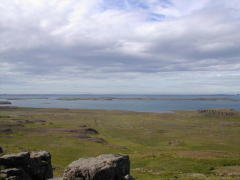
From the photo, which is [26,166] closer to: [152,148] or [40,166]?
[40,166]

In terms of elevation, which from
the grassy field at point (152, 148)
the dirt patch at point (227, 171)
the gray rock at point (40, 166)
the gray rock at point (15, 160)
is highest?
the gray rock at point (15, 160)

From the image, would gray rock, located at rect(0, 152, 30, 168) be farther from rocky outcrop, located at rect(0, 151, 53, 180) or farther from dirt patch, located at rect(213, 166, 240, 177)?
dirt patch, located at rect(213, 166, 240, 177)

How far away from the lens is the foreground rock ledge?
20188mm

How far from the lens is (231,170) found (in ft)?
125

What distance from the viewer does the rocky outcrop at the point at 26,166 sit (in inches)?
→ 830

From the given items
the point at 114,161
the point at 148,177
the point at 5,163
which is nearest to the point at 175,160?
the point at 148,177

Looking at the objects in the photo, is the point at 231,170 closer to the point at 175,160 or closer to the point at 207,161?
the point at 207,161

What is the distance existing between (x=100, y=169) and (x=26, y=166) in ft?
23.8

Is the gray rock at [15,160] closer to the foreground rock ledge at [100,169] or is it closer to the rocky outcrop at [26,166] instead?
the rocky outcrop at [26,166]

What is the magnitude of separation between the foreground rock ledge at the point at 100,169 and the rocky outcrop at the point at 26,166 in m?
3.90

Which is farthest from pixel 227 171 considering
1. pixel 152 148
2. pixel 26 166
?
pixel 26 166

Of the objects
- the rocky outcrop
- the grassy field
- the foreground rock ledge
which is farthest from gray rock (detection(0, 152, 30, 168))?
the grassy field

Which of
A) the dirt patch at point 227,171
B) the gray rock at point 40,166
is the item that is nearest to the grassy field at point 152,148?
the dirt patch at point 227,171

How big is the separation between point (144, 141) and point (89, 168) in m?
56.8
